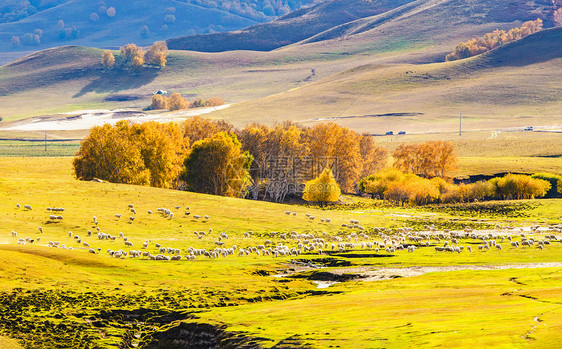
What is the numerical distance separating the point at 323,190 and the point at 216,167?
22227mm

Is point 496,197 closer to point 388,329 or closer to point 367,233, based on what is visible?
point 367,233

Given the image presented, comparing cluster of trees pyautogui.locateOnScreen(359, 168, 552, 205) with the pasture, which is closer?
the pasture

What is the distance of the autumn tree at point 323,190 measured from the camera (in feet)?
408

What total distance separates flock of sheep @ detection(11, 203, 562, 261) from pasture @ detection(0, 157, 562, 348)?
1.06ft

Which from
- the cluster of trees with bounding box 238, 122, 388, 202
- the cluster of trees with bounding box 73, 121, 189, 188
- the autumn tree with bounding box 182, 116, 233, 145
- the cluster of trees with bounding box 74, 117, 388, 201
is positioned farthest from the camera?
the autumn tree with bounding box 182, 116, 233, 145

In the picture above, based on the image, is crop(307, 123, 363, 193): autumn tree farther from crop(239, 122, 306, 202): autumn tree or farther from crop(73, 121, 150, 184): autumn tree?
crop(73, 121, 150, 184): autumn tree

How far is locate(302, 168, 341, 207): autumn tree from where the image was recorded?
124 metres

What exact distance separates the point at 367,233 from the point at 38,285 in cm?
5051

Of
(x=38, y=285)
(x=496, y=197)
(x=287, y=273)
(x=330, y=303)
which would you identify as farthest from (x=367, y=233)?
(x=496, y=197)

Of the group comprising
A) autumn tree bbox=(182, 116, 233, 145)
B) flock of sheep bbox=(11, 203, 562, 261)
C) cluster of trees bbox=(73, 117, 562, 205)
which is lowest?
flock of sheep bbox=(11, 203, 562, 261)

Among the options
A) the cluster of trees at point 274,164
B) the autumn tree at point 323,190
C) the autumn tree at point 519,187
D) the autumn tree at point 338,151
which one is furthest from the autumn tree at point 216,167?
the autumn tree at point 519,187

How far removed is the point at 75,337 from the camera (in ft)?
113

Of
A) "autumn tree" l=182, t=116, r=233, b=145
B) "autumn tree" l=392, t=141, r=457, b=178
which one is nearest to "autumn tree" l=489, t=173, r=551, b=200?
"autumn tree" l=392, t=141, r=457, b=178

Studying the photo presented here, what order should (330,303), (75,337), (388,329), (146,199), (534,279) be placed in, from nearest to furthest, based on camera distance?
(388,329)
(75,337)
(330,303)
(534,279)
(146,199)
